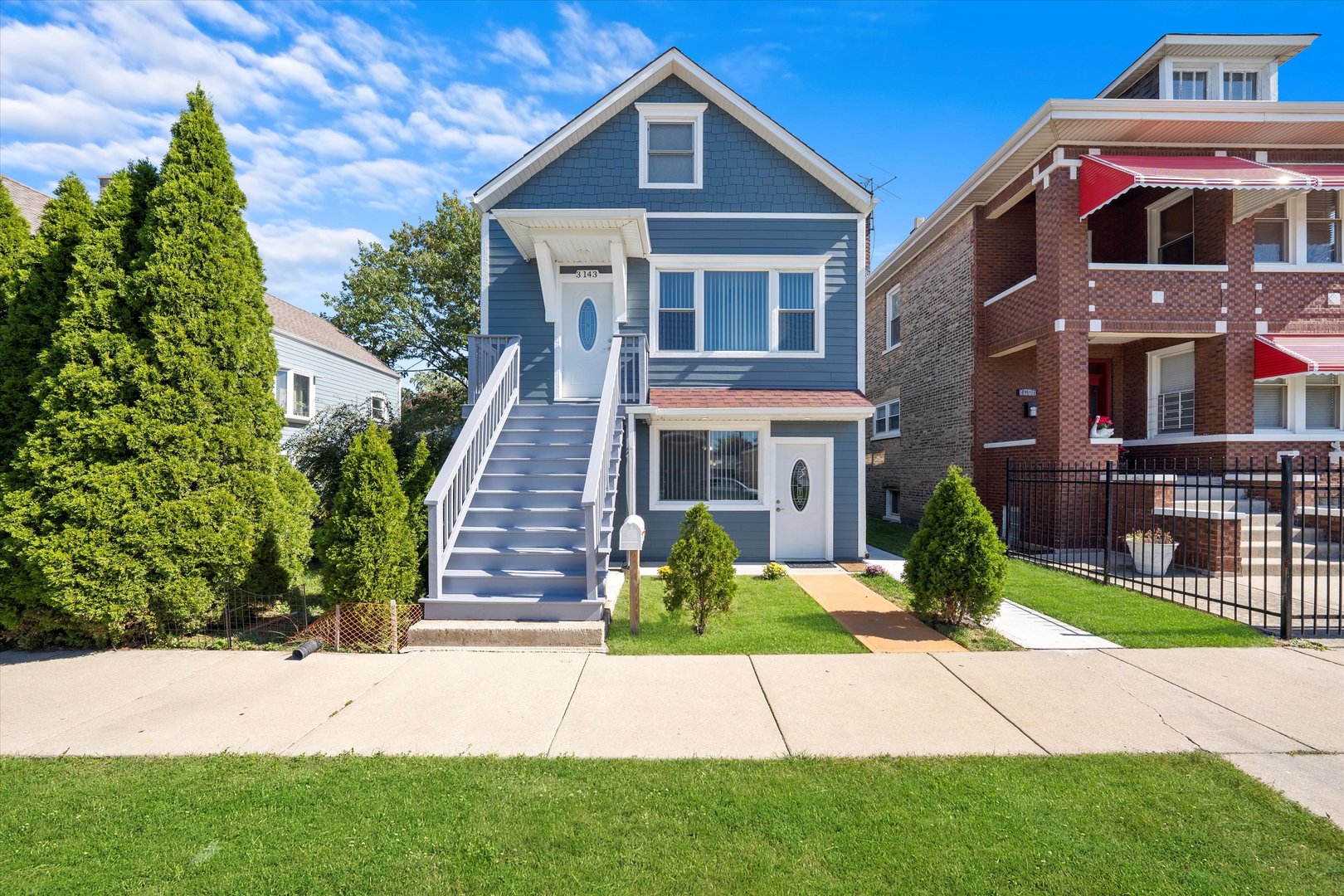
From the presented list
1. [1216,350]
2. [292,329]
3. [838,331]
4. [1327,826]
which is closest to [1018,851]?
[1327,826]

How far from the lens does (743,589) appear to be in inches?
346

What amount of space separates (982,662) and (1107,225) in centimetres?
1269

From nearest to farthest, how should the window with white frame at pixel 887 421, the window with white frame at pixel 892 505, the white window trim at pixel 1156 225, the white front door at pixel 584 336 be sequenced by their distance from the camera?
1. the white front door at pixel 584 336
2. the white window trim at pixel 1156 225
3. the window with white frame at pixel 892 505
4. the window with white frame at pixel 887 421

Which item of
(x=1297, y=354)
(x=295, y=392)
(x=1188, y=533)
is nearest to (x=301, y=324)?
(x=295, y=392)

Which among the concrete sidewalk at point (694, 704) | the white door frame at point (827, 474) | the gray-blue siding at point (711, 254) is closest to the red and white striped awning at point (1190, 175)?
the gray-blue siding at point (711, 254)

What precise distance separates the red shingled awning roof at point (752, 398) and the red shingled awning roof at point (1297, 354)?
7263 millimetres

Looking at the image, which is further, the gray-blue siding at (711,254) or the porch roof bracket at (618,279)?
the gray-blue siding at (711,254)

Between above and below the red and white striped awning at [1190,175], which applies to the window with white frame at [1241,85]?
above

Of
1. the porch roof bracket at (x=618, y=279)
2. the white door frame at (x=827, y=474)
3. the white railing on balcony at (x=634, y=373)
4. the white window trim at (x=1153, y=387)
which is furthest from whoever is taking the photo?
the white window trim at (x=1153, y=387)

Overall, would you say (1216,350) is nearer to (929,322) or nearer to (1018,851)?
(929,322)

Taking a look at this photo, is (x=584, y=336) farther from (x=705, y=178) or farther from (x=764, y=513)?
(x=764, y=513)

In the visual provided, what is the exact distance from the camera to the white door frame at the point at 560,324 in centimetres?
1107

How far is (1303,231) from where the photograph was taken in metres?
11.4

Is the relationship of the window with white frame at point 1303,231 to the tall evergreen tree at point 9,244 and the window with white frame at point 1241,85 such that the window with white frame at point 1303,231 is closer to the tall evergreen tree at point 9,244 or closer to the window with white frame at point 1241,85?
the window with white frame at point 1241,85
